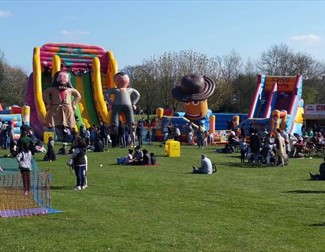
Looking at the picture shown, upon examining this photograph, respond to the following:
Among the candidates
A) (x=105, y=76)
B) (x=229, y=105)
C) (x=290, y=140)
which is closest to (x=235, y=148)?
(x=290, y=140)

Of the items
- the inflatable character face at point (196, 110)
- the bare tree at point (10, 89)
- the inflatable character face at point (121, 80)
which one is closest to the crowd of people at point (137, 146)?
the inflatable character face at point (196, 110)

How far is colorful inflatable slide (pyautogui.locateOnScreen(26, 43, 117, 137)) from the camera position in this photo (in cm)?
3591

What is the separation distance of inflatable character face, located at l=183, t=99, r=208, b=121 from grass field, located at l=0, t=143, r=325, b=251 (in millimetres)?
17871

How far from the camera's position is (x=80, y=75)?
39.4 m

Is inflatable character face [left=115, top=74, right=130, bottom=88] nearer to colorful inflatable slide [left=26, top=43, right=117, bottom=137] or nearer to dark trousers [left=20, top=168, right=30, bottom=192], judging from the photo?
colorful inflatable slide [left=26, top=43, right=117, bottom=137]

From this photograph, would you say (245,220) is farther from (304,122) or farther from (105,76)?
(304,122)

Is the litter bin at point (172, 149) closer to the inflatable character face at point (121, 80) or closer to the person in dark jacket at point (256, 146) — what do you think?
the person in dark jacket at point (256, 146)

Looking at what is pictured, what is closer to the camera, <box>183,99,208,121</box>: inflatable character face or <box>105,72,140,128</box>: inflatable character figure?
<box>105,72,140,128</box>: inflatable character figure

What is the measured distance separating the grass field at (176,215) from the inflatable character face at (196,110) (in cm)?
1787

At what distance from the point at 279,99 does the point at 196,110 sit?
7.30m

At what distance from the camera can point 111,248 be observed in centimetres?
952

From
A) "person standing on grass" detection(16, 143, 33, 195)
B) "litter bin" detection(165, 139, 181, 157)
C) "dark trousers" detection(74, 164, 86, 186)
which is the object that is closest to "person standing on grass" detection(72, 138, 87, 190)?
"dark trousers" detection(74, 164, 86, 186)

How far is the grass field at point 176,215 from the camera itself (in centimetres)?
1002

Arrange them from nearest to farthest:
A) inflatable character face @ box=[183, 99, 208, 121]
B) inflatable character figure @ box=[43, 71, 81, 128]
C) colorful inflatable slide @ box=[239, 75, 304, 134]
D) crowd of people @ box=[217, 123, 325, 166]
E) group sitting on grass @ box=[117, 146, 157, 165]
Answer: group sitting on grass @ box=[117, 146, 157, 165] < crowd of people @ box=[217, 123, 325, 166] < inflatable character figure @ box=[43, 71, 81, 128] < inflatable character face @ box=[183, 99, 208, 121] < colorful inflatable slide @ box=[239, 75, 304, 134]
